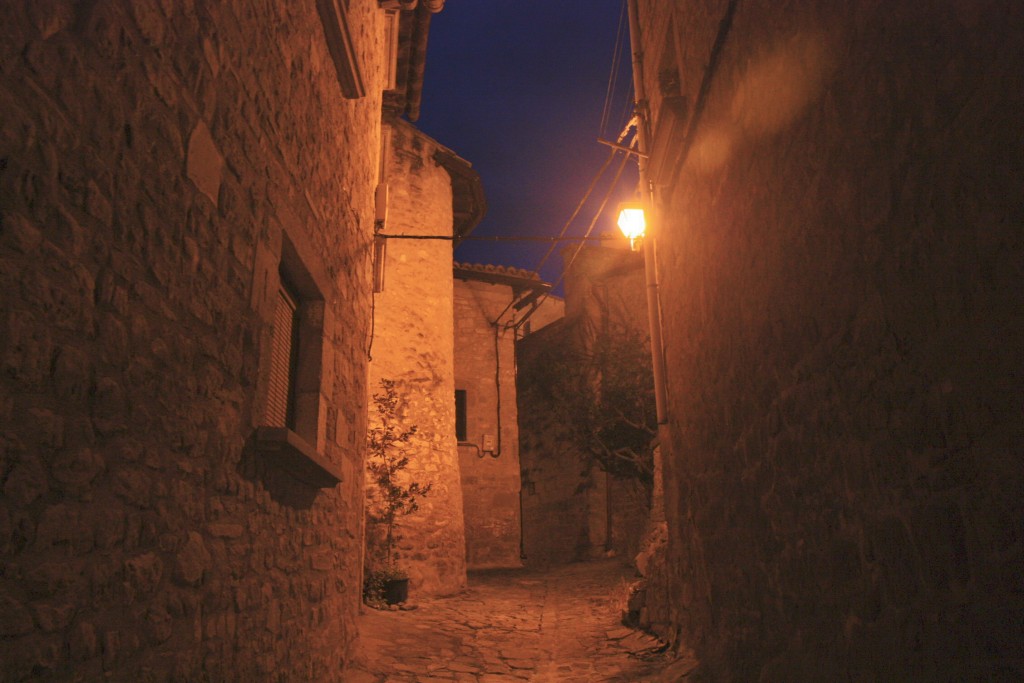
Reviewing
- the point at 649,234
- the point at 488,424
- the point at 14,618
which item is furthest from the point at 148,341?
the point at 488,424

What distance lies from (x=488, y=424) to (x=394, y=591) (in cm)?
623

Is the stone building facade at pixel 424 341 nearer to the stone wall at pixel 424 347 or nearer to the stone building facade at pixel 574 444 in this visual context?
the stone wall at pixel 424 347

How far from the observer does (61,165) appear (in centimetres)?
192

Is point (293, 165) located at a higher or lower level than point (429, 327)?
lower

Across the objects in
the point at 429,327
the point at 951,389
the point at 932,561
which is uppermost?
the point at 429,327

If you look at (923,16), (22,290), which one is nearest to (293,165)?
(22,290)

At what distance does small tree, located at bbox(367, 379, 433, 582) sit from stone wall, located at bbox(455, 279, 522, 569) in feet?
12.0

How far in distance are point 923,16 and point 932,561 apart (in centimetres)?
155

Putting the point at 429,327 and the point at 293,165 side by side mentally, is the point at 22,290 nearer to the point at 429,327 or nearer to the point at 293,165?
the point at 293,165

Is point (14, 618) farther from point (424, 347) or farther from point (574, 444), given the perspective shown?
point (574, 444)

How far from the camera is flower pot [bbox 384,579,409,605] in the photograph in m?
9.04

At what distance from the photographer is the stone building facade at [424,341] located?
10648mm

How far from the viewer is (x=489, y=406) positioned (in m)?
15.3

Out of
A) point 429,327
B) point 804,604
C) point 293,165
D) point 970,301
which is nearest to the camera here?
point 970,301
